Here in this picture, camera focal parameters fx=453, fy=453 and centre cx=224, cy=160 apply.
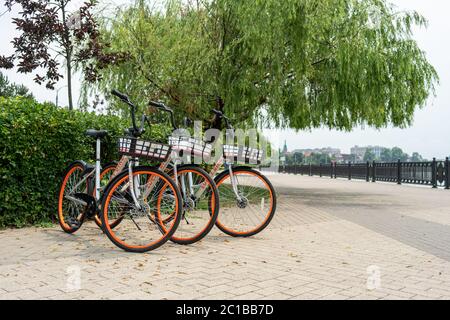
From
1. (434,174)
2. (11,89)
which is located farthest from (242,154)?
(11,89)

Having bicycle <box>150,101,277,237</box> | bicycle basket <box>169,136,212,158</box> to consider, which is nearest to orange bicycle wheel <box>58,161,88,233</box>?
bicycle basket <box>169,136,212,158</box>

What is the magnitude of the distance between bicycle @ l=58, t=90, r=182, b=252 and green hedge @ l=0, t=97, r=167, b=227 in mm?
827

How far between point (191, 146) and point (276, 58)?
19.5ft

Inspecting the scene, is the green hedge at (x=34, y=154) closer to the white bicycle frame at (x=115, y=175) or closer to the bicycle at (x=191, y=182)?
the white bicycle frame at (x=115, y=175)

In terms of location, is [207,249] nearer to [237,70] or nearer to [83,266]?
[83,266]

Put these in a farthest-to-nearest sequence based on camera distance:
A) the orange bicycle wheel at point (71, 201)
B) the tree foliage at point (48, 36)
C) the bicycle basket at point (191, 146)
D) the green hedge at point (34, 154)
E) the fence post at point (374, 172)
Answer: the fence post at point (374, 172) → the tree foliage at point (48, 36) → the green hedge at point (34, 154) → the orange bicycle wheel at point (71, 201) → the bicycle basket at point (191, 146)

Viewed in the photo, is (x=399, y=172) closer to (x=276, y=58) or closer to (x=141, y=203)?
(x=276, y=58)

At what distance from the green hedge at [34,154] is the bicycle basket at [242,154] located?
2409 millimetres

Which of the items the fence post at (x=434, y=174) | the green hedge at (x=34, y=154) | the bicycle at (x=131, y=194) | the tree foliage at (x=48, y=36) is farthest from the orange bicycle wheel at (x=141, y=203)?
the fence post at (x=434, y=174)

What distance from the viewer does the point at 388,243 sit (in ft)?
18.6

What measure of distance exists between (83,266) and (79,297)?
3.14ft

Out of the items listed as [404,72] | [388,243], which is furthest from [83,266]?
[404,72]

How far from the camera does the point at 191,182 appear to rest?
538 cm

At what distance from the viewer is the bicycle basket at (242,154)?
18.6ft
